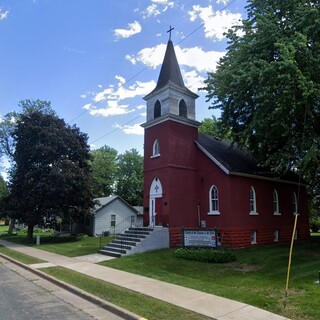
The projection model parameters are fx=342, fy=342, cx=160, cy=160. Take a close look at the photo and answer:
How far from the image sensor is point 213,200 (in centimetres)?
2177

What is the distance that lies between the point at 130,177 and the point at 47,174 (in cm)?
3580

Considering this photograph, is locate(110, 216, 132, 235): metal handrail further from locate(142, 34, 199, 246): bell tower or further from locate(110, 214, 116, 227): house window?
locate(142, 34, 199, 246): bell tower

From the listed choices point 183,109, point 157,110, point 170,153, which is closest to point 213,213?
point 170,153

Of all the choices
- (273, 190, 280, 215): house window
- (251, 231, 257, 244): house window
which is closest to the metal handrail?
(273, 190, 280, 215): house window

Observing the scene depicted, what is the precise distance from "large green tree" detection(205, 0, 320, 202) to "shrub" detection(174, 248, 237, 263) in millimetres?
5136

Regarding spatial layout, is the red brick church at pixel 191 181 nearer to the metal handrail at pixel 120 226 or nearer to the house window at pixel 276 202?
the house window at pixel 276 202

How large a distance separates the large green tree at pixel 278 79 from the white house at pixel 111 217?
896 inches

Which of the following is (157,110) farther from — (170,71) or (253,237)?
(253,237)

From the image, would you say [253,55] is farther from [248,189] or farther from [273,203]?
[273,203]

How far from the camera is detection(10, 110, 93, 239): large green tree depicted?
28.3 metres

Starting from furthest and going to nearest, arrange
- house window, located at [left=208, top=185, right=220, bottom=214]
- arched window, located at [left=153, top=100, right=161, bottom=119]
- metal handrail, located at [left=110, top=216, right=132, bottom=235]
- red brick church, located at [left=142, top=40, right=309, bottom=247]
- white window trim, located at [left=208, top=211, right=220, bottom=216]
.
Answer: metal handrail, located at [left=110, top=216, right=132, bottom=235]
arched window, located at [left=153, top=100, right=161, bottom=119]
house window, located at [left=208, top=185, right=220, bottom=214]
white window trim, located at [left=208, top=211, right=220, bottom=216]
red brick church, located at [left=142, top=40, right=309, bottom=247]

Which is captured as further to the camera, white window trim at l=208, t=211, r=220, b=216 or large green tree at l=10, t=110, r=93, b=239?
large green tree at l=10, t=110, r=93, b=239

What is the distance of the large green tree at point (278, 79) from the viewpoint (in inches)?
599

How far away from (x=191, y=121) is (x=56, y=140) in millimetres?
13248
